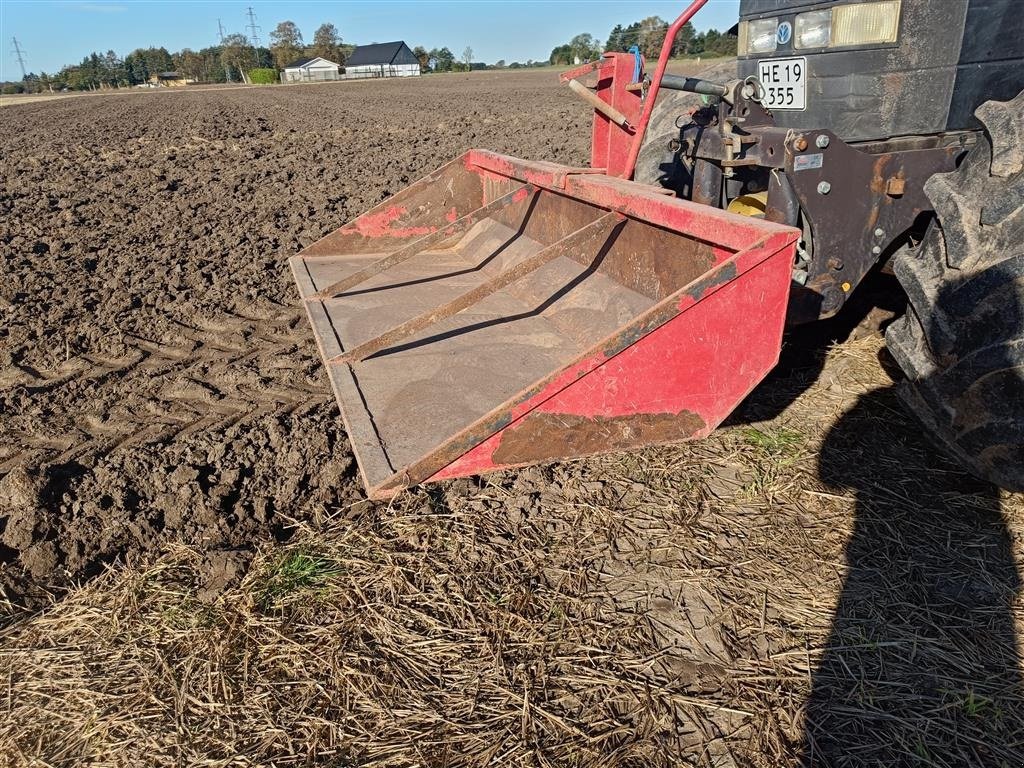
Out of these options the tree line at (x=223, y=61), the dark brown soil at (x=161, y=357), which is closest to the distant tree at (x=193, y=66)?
the tree line at (x=223, y=61)

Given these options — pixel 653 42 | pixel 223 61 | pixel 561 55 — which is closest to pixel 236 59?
pixel 223 61

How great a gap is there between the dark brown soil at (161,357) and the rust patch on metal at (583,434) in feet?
2.20

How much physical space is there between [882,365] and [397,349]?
2368 millimetres

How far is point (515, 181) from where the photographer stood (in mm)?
4910

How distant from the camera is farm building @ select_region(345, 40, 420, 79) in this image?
67.2m

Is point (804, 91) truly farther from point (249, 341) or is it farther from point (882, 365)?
Result: point (249, 341)

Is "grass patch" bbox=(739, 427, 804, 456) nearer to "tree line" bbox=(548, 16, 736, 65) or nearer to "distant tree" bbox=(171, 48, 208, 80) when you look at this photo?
"tree line" bbox=(548, 16, 736, 65)

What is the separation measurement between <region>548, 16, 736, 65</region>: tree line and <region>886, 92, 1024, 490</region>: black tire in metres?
1.51

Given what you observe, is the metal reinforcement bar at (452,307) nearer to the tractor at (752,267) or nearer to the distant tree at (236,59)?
the tractor at (752,267)

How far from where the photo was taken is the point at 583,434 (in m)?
2.69

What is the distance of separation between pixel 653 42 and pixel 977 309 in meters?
6.68

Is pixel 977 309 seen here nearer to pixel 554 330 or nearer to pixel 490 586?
pixel 490 586

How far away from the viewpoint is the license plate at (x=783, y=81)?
11.2 feet

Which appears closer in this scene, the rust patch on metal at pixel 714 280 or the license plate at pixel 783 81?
the rust patch on metal at pixel 714 280
